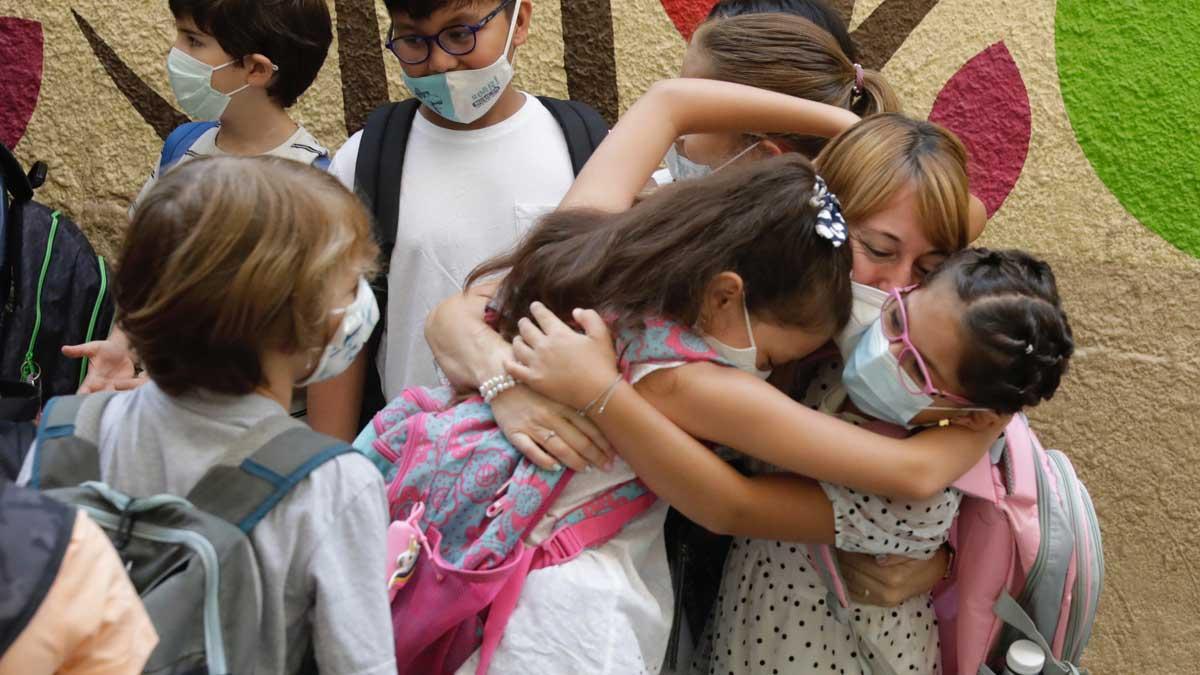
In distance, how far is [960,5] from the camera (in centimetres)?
313

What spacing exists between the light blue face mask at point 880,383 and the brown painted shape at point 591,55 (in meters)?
1.48

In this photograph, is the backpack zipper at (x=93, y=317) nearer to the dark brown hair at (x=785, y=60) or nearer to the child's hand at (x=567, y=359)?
the child's hand at (x=567, y=359)

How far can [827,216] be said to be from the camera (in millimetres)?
1771

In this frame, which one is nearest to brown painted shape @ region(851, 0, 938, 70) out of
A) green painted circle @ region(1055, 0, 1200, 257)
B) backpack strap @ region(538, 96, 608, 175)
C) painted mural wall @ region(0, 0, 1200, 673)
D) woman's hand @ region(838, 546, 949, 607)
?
painted mural wall @ region(0, 0, 1200, 673)

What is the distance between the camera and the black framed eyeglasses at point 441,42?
2.38 meters

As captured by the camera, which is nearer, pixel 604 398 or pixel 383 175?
pixel 604 398

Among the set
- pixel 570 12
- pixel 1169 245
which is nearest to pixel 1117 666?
pixel 1169 245

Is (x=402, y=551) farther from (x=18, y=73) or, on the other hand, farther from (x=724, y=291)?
(x=18, y=73)

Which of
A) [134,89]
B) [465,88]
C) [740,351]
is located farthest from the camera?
[134,89]

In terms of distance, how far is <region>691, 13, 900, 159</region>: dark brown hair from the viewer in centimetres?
230

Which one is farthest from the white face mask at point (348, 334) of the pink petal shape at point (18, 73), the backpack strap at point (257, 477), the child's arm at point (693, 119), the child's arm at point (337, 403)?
the pink petal shape at point (18, 73)

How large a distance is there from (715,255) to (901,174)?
41 centimetres

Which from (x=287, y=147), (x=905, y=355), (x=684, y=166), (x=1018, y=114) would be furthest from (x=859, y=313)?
(x=1018, y=114)

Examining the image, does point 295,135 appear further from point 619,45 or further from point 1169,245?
point 1169,245
